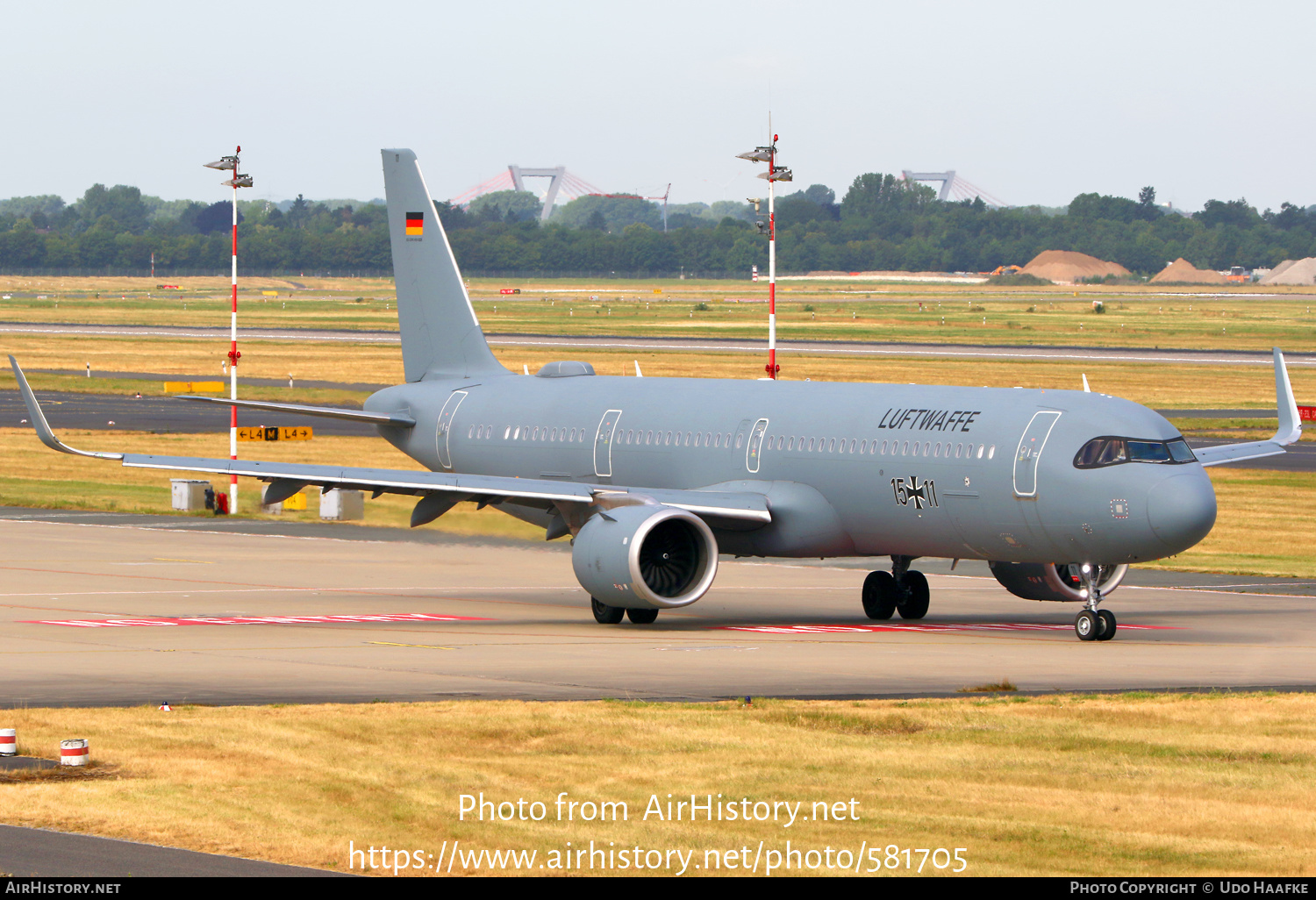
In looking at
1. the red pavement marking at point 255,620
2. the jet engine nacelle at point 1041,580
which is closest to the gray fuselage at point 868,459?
the jet engine nacelle at point 1041,580

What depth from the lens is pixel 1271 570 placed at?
49.0 meters

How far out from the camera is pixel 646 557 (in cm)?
3700

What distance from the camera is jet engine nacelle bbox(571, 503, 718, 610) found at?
117 ft

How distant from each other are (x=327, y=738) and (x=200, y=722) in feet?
7.16

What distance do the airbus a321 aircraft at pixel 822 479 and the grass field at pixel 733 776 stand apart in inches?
294

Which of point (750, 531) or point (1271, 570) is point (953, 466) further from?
point (1271, 570)

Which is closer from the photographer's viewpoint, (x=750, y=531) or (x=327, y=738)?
(x=327, y=738)

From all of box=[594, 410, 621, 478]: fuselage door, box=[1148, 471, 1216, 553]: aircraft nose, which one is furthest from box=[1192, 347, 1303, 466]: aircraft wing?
box=[594, 410, 621, 478]: fuselage door

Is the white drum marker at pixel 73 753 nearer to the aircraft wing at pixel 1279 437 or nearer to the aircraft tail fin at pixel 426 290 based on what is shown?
the aircraft wing at pixel 1279 437

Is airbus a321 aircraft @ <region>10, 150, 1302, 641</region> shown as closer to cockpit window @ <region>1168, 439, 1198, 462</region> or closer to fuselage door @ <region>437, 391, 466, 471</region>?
cockpit window @ <region>1168, 439, 1198, 462</region>

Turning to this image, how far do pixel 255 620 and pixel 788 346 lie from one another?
10380cm

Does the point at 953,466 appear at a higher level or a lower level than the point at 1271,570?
higher

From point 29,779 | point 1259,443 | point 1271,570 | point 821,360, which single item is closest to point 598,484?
point 1259,443

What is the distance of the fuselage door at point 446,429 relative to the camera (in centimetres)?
4616
